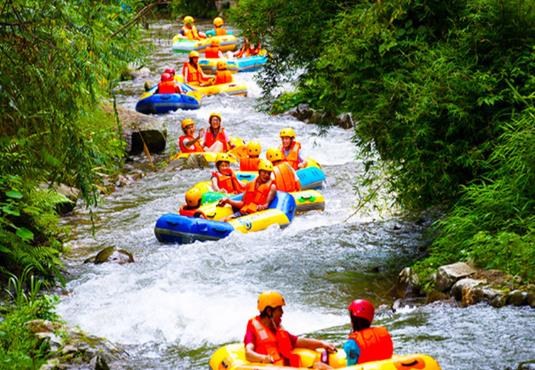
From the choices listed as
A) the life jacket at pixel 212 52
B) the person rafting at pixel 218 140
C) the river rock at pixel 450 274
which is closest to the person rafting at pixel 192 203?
the person rafting at pixel 218 140

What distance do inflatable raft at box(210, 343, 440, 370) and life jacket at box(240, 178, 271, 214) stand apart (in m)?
5.84

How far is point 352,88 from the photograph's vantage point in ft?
33.2

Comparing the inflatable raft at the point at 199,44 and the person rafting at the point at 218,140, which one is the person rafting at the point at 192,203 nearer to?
the person rafting at the point at 218,140

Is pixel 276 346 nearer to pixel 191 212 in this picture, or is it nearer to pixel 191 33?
pixel 191 212

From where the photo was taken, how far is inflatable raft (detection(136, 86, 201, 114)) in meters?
20.5

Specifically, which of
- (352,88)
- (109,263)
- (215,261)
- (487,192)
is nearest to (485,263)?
(487,192)

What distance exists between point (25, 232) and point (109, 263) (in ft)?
8.59

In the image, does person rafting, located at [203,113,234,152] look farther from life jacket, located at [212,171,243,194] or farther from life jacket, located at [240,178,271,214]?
life jacket, located at [240,178,271,214]

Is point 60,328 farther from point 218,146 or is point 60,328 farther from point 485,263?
point 218,146

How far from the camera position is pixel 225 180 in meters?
13.2

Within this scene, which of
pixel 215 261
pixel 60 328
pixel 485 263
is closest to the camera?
pixel 60 328

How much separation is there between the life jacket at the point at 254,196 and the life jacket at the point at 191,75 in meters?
10.6

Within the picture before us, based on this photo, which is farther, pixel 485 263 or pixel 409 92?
pixel 409 92

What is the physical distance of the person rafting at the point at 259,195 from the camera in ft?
40.9
